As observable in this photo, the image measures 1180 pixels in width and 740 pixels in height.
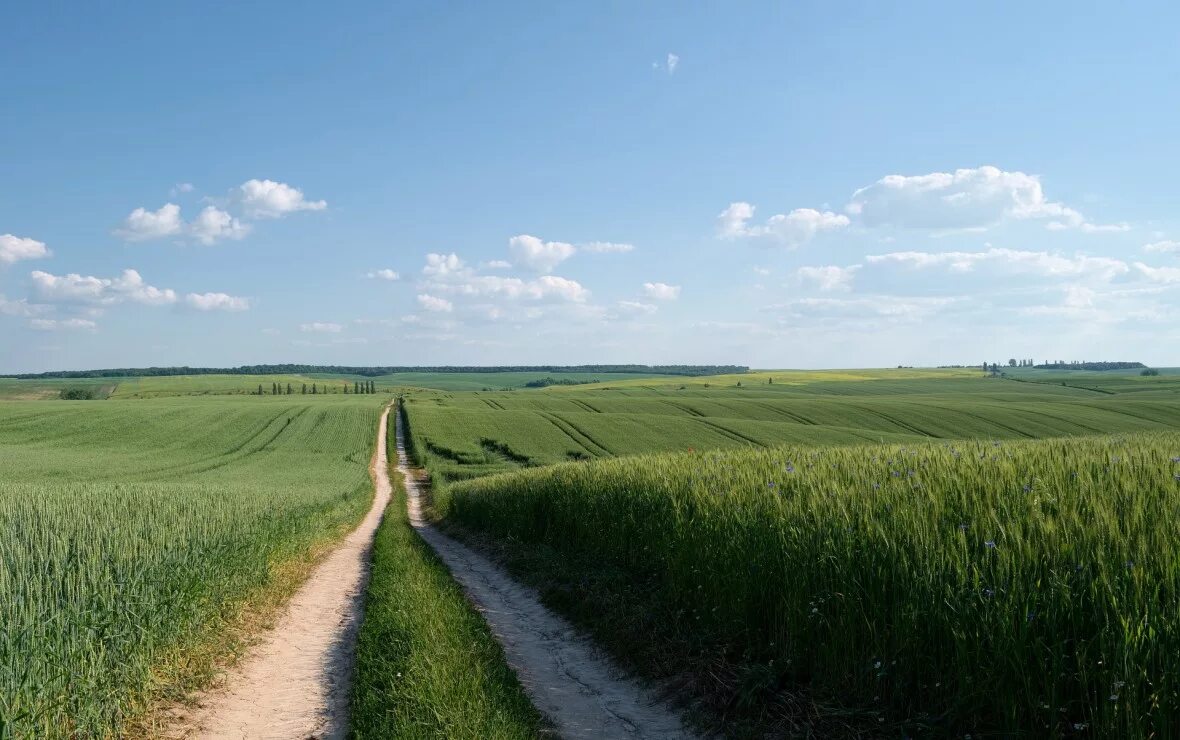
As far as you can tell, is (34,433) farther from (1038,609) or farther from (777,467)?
(1038,609)

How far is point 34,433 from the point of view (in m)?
57.8

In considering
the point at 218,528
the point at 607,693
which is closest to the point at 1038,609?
the point at 607,693

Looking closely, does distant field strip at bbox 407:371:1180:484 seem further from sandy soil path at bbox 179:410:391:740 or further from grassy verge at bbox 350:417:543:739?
grassy verge at bbox 350:417:543:739

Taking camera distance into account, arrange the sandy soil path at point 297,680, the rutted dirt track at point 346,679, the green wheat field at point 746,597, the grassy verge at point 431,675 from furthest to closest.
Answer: the sandy soil path at point 297,680
the rutted dirt track at point 346,679
the grassy verge at point 431,675
the green wheat field at point 746,597

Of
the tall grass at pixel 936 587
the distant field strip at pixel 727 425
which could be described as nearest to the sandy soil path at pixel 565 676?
the tall grass at pixel 936 587

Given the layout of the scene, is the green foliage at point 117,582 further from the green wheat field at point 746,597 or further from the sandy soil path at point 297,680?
the sandy soil path at point 297,680

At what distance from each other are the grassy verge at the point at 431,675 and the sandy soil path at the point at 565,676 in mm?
347

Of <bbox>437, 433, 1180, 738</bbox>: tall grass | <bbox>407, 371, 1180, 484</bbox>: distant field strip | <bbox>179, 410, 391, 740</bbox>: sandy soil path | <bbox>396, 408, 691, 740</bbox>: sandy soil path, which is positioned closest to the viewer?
<bbox>437, 433, 1180, 738</bbox>: tall grass

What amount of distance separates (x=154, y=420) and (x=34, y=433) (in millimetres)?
9620

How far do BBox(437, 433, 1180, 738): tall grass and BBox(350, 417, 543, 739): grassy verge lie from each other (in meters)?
1.72

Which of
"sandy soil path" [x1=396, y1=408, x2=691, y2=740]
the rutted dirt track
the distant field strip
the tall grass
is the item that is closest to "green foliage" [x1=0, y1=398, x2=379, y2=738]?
the rutted dirt track

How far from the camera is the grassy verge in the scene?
561cm

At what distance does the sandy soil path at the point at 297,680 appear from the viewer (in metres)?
6.52

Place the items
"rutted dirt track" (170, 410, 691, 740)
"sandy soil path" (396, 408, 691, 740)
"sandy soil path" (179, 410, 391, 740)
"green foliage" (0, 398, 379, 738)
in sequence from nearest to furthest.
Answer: "green foliage" (0, 398, 379, 738) < "sandy soil path" (396, 408, 691, 740) < "rutted dirt track" (170, 410, 691, 740) < "sandy soil path" (179, 410, 391, 740)
